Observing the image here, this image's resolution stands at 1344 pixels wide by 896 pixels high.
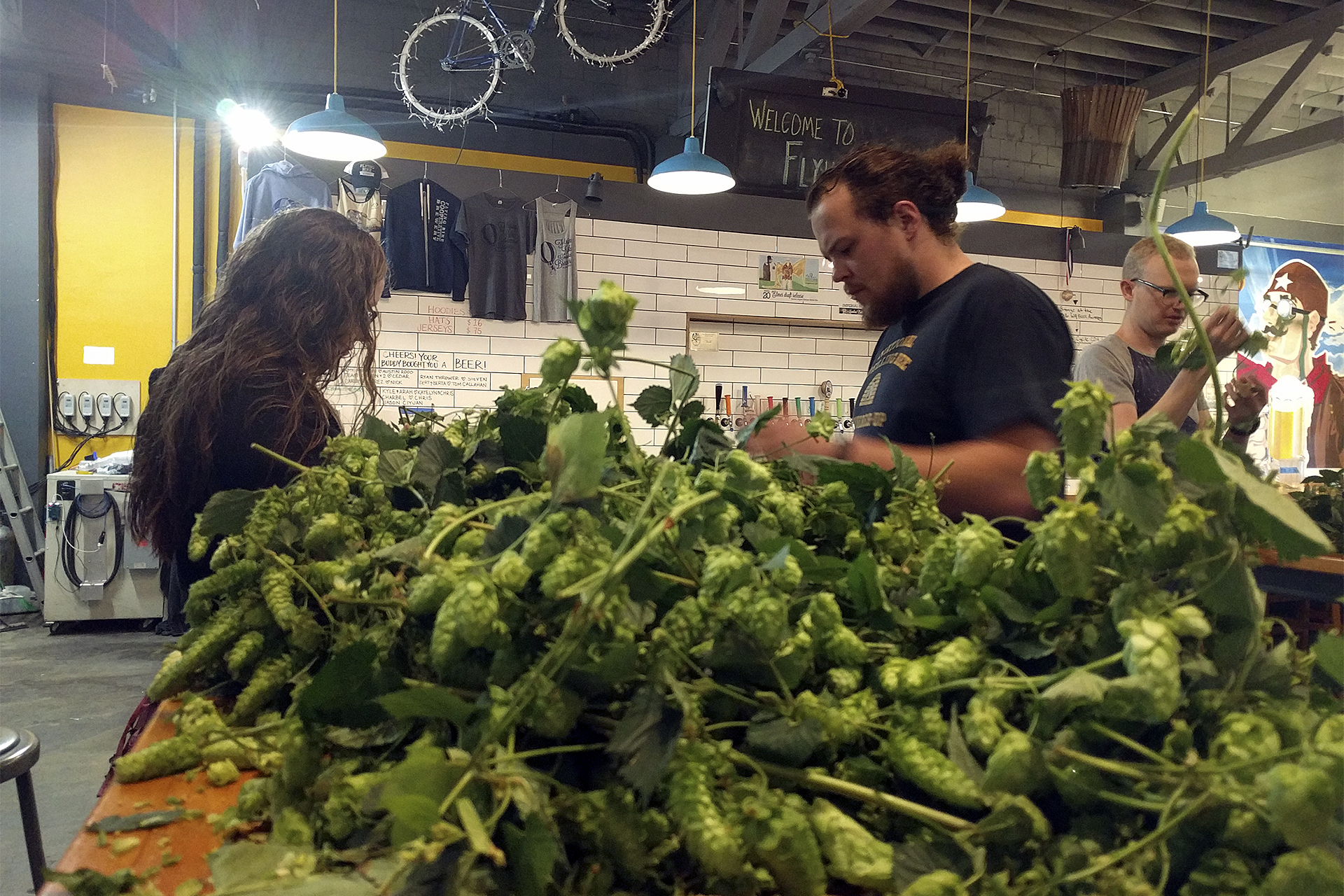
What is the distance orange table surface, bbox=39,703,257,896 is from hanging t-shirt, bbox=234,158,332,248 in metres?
5.25

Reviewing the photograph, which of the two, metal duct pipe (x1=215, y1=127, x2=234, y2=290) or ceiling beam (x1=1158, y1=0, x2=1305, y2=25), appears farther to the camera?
ceiling beam (x1=1158, y1=0, x2=1305, y2=25)

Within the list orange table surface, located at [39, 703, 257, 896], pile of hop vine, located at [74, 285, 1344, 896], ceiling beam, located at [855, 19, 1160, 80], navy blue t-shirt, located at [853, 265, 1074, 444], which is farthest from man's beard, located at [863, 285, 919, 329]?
ceiling beam, located at [855, 19, 1160, 80]

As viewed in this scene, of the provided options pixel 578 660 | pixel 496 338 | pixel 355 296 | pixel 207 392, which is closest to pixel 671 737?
pixel 578 660

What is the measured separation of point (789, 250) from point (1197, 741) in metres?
5.99

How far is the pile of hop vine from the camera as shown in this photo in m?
0.45

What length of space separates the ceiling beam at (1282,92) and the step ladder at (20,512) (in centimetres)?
939

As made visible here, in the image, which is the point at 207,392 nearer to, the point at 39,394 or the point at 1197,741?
the point at 1197,741

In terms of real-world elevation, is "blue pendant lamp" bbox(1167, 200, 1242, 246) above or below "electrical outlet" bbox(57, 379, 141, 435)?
above

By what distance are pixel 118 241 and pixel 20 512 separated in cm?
193

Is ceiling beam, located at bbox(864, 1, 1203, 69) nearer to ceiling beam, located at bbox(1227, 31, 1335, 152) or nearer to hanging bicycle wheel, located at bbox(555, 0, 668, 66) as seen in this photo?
ceiling beam, located at bbox(1227, 31, 1335, 152)

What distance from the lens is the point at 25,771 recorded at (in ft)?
5.73

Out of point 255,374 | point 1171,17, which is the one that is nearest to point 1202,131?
point 1171,17

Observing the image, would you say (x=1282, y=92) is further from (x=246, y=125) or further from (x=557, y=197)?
(x=246, y=125)

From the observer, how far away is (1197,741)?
513 millimetres
